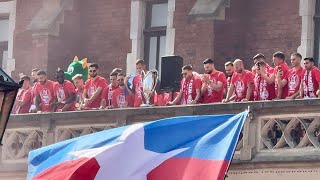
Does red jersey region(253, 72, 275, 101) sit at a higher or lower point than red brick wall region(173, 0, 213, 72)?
lower

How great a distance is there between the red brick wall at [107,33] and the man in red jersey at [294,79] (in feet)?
25.6

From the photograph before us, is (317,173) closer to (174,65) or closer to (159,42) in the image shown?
(174,65)

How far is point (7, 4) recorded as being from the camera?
27797 millimetres

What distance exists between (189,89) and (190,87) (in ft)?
0.10

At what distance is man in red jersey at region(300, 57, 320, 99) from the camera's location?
18078 millimetres

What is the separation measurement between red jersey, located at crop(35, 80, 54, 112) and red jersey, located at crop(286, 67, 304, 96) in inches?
185

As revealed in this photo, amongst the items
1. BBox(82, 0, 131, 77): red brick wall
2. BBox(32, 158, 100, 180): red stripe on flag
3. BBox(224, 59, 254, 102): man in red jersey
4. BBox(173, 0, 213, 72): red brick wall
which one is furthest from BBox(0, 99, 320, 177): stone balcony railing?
BBox(82, 0, 131, 77): red brick wall

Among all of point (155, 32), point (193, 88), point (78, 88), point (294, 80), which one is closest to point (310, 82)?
point (294, 80)

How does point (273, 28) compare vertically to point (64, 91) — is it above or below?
above

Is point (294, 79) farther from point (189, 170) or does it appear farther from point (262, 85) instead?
point (189, 170)

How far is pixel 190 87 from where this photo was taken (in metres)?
19.7

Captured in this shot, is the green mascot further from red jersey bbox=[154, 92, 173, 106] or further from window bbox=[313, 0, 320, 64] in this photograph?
window bbox=[313, 0, 320, 64]

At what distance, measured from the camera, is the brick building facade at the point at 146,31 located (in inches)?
926

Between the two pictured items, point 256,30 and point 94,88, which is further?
point 256,30
